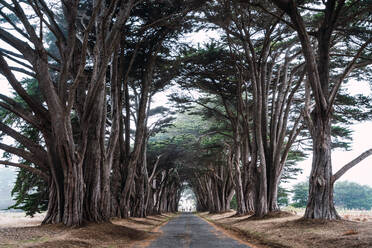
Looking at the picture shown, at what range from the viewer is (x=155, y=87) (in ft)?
57.8

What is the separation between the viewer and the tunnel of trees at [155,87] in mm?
8250

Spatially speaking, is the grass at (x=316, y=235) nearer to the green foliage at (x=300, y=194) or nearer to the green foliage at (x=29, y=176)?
the green foliage at (x=29, y=176)

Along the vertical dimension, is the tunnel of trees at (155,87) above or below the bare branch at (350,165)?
above

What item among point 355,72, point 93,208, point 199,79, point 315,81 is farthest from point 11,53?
point 355,72

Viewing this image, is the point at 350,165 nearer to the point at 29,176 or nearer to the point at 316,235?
the point at 316,235

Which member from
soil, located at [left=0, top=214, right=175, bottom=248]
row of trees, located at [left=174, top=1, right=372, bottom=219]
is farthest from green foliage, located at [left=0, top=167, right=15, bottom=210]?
soil, located at [left=0, top=214, right=175, bottom=248]

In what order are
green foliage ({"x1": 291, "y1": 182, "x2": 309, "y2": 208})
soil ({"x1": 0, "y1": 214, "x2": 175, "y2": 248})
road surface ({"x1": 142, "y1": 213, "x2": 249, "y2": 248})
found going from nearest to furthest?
soil ({"x1": 0, "y1": 214, "x2": 175, "y2": 248}) → road surface ({"x1": 142, "y1": 213, "x2": 249, "y2": 248}) → green foliage ({"x1": 291, "y1": 182, "x2": 309, "y2": 208})

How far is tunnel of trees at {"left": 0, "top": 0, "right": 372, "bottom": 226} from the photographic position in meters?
8.25

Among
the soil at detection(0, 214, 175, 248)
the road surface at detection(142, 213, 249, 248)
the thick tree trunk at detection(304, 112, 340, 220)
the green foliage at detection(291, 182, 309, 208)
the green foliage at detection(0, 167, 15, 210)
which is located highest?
the green foliage at detection(0, 167, 15, 210)

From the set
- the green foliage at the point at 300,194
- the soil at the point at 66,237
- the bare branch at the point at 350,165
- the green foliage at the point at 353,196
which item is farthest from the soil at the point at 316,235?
the green foliage at the point at 353,196

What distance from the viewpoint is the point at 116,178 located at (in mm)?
15641

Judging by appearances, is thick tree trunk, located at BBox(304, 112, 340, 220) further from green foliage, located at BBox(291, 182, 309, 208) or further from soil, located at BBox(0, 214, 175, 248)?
green foliage, located at BBox(291, 182, 309, 208)

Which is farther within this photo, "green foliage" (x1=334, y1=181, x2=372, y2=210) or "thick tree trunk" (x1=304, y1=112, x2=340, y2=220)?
"green foliage" (x1=334, y1=181, x2=372, y2=210)

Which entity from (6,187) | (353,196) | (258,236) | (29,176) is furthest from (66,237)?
(6,187)
